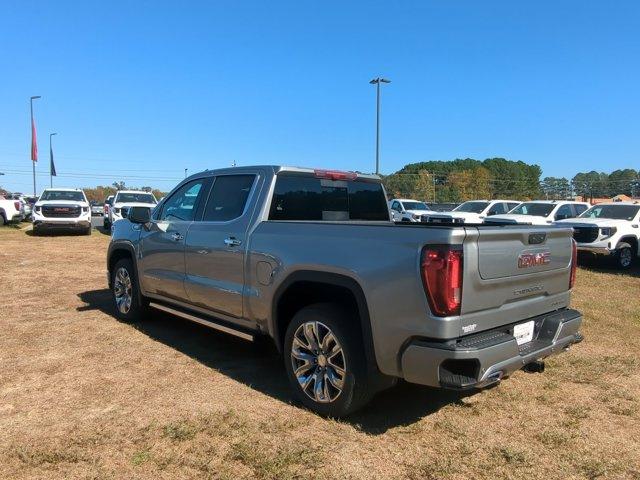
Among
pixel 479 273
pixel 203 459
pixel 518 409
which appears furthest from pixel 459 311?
pixel 203 459

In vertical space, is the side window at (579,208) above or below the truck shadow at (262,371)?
above

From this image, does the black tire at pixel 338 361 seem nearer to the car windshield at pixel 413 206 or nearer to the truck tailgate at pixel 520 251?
the truck tailgate at pixel 520 251

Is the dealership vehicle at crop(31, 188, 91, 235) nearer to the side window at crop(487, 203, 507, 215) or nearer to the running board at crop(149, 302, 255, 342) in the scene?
the running board at crop(149, 302, 255, 342)

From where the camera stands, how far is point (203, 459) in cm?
319

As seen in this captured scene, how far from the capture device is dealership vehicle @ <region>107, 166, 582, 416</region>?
310cm

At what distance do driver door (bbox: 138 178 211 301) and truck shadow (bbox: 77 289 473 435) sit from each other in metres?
0.57

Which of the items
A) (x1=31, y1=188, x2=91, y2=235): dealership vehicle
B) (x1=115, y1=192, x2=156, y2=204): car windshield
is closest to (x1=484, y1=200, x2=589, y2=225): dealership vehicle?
(x1=115, y1=192, x2=156, y2=204): car windshield

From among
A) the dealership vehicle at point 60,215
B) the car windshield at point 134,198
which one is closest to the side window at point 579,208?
the car windshield at point 134,198

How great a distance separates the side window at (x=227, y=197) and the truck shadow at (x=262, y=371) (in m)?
1.40

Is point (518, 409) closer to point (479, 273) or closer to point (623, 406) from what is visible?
point (623, 406)

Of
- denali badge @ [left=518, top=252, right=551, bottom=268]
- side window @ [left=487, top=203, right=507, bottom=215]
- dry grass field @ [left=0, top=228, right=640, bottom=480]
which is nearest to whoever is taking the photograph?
dry grass field @ [left=0, top=228, right=640, bottom=480]

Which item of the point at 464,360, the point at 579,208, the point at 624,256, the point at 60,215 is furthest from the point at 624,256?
the point at 60,215

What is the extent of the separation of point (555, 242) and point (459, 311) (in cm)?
125

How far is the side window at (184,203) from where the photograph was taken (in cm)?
533
